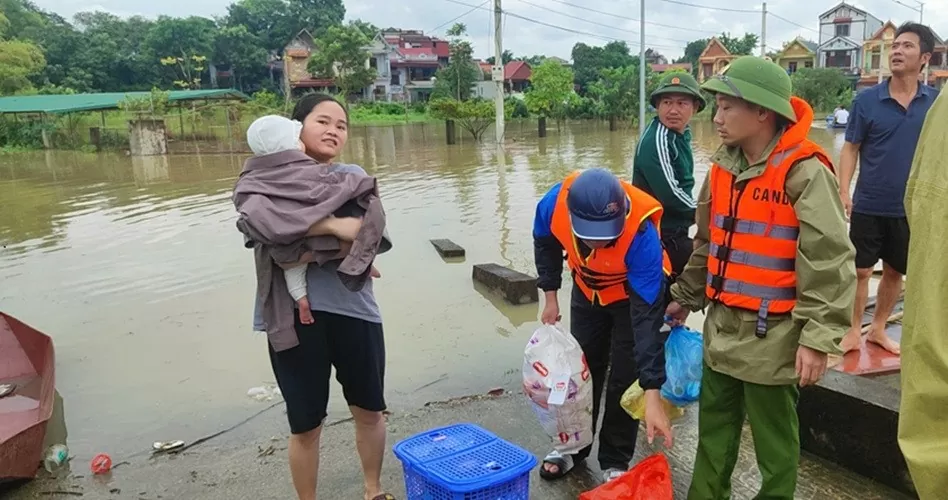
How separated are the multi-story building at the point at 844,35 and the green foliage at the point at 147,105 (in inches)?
1961

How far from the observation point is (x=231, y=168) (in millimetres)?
20109

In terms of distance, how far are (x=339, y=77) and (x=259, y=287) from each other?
43.9 meters

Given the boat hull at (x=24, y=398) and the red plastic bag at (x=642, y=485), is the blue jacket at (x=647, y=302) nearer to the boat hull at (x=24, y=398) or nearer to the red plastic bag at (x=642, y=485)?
the red plastic bag at (x=642, y=485)

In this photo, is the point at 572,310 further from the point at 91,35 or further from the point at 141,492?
the point at 91,35

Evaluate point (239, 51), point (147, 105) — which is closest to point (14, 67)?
point (147, 105)

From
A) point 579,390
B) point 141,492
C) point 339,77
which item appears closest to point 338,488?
point 141,492

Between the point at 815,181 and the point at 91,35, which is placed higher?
the point at 91,35

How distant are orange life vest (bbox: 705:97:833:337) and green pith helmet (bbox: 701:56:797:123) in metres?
0.09

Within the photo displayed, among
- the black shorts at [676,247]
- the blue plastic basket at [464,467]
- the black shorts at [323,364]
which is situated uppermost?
the black shorts at [676,247]

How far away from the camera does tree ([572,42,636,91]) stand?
60.3 meters

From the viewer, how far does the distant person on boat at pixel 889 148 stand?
148 inches

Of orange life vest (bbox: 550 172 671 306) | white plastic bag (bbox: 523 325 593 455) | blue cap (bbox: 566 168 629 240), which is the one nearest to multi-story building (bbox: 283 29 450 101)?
orange life vest (bbox: 550 172 671 306)

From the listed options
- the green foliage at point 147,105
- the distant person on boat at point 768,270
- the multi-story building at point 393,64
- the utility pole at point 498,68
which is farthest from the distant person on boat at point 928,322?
the multi-story building at point 393,64

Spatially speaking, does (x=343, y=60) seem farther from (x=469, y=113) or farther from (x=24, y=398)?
(x=24, y=398)
